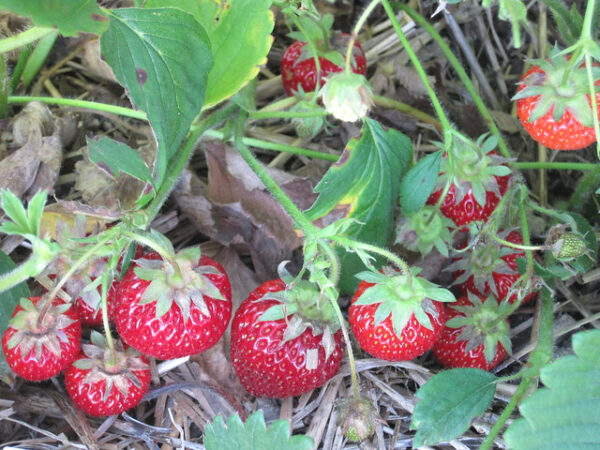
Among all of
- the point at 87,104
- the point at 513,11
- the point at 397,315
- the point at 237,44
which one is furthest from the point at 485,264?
the point at 87,104

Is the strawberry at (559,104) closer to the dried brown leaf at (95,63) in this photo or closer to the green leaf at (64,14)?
the green leaf at (64,14)

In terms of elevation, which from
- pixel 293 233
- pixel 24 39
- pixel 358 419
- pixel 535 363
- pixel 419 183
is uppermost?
pixel 24 39

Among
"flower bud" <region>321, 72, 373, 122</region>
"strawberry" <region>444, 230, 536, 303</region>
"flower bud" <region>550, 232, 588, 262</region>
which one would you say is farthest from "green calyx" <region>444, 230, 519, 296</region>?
"flower bud" <region>321, 72, 373, 122</region>

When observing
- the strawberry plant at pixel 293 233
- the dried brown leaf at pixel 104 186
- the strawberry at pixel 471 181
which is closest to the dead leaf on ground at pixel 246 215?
the strawberry plant at pixel 293 233

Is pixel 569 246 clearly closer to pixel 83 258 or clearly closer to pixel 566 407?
pixel 566 407

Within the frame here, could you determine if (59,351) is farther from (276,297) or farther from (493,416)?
(493,416)
